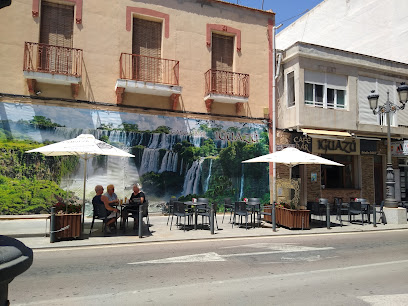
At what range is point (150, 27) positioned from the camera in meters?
15.1

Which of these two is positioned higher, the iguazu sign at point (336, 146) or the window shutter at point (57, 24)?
the window shutter at point (57, 24)

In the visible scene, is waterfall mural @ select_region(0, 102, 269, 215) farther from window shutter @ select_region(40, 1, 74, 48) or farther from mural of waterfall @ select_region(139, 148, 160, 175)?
window shutter @ select_region(40, 1, 74, 48)

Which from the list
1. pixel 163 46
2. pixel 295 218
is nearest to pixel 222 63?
pixel 163 46

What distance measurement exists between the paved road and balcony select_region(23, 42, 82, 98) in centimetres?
763

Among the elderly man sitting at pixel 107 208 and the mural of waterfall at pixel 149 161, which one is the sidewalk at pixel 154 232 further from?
the mural of waterfall at pixel 149 161

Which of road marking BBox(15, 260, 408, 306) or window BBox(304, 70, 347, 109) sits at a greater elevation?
window BBox(304, 70, 347, 109)

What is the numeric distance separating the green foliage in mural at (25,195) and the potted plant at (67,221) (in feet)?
13.8

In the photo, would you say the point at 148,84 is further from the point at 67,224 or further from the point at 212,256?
the point at 212,256

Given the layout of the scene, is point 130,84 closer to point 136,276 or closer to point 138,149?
point 138,149

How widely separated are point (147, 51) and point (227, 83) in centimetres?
414

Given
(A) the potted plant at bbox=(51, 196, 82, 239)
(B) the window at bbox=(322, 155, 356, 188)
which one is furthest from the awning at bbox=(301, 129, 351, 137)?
(A) the potted plant at bbox=(51, 196, 82, 239)

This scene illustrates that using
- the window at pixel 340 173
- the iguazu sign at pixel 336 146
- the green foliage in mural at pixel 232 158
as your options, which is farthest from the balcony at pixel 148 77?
the window at pixel 340 173

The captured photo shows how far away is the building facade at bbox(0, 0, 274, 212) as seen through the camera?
506 inches

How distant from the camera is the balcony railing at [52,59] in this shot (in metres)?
12.8
